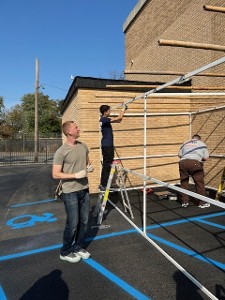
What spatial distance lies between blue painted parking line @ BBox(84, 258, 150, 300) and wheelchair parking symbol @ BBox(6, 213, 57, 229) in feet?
7.73

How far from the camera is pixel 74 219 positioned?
394cm

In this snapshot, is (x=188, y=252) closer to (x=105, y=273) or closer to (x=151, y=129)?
(x=105, y=273)

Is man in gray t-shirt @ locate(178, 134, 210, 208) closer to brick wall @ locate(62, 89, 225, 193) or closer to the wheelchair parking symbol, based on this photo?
brick wall @ locate(62, 89, 225, 193)

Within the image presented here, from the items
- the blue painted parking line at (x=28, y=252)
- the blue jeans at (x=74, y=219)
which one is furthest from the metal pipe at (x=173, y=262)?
the blue painted parking line at (x=28, y=252)

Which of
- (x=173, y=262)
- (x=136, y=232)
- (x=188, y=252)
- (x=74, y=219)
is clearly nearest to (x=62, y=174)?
(x=74, y=219)

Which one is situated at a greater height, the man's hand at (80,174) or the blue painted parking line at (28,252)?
the man's hand at (80,174)

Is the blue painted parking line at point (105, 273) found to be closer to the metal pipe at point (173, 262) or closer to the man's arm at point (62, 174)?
the metal pipe at point (173, 262)

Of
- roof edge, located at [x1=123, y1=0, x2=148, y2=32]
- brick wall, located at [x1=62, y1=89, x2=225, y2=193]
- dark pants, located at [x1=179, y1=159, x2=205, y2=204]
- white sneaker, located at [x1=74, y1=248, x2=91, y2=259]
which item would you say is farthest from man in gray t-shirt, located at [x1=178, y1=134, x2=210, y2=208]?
roof edge, located at [x1=123, y1=0, x2=148, y2=32]

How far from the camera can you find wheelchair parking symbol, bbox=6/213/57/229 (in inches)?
235

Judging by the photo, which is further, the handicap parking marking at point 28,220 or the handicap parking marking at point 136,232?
the handicap parking marking at point 28,220

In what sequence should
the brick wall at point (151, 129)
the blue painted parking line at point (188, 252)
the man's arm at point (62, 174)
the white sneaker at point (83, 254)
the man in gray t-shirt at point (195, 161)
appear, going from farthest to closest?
1. the brick wall at point (151, 129)
2. the man in gray t-shirt at point (195, 161)
3. the white sneaker at point (83, 254)
4. the blue painted parking line at point (188, 252)
5. the man's arm at point (62, 174)

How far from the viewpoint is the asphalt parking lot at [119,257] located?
3.32 m

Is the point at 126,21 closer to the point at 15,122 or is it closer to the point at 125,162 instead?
the point at 125,162

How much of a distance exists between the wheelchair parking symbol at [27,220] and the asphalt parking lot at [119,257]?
0.07ft
